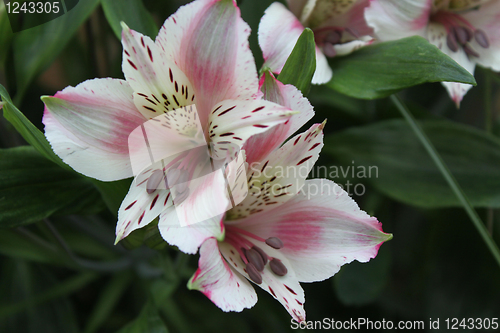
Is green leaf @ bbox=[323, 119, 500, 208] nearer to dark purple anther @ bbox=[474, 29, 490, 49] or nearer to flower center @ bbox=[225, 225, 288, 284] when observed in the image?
dark purple anther @ bbox=[474, 29, 490, 49]

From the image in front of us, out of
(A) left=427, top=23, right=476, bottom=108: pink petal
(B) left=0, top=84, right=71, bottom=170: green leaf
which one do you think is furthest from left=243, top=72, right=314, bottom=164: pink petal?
(A) left=427, top=23, right=476, bottom=108: pink petal

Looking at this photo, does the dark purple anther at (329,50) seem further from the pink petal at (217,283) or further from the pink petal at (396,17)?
the pink petal at (217,283)

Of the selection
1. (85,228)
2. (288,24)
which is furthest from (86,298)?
(288,24)

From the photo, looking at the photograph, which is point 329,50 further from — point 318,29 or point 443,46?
point 443,46

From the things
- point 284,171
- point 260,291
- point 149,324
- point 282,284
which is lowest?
point 260,291

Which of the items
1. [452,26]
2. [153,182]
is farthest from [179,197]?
[452,26]

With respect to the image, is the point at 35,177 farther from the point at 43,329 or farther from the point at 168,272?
the point at 43,329
